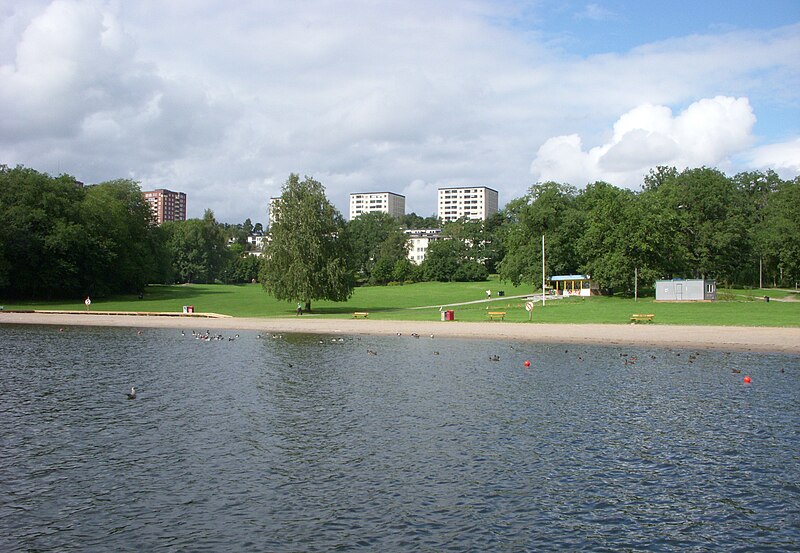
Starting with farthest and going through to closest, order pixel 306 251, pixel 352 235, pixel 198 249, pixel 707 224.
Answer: pixel 198 249 < pixel 707 224 < pixel 352 235 < pixel 306 251

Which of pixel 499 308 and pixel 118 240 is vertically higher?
pixel 118 240

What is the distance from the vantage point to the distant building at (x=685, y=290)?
75.1 metres

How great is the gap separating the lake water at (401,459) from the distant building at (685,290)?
44.6 metres

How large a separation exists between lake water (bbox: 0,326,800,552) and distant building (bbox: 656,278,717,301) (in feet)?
146

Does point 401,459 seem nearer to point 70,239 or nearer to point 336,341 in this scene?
point 336,341

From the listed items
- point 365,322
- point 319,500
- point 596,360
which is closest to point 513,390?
point 596,360

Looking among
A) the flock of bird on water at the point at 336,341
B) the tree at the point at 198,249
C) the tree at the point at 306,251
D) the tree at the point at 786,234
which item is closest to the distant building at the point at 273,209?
the tree at the point at 306,251

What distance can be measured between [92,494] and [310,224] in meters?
52.6

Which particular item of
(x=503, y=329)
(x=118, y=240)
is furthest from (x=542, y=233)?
(x=118, y=240)

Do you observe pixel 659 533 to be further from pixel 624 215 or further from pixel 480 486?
pixel 624 215

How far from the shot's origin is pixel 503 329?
172 ft

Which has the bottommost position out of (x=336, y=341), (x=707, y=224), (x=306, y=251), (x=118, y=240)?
(x=336, y=341)

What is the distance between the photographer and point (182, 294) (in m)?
108

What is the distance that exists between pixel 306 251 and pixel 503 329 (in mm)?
22712
